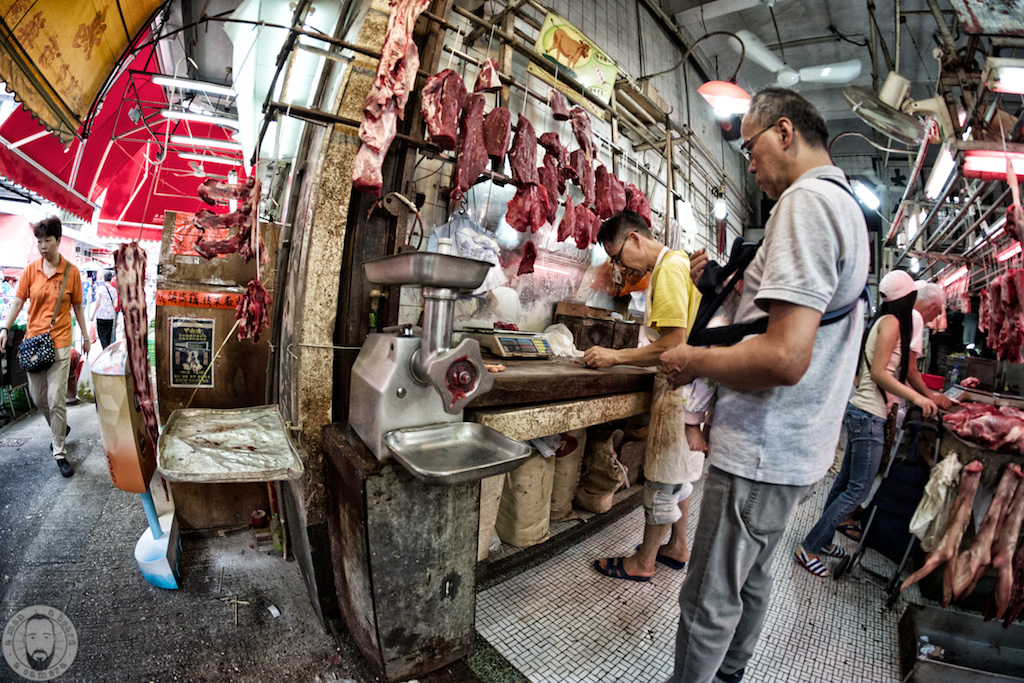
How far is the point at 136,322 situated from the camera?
2.27 m

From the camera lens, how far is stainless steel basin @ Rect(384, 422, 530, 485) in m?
1.51

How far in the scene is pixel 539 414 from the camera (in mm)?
2387

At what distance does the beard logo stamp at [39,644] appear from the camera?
1813mm

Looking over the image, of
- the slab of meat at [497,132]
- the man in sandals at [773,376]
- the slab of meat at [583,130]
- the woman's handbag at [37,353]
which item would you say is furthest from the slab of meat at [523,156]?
the woman's handbag at [37,353]

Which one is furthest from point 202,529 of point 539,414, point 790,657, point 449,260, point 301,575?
point 790,657

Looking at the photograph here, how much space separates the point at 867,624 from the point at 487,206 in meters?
4.08

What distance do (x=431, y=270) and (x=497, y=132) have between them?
1.94m

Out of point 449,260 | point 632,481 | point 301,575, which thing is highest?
point 449,260

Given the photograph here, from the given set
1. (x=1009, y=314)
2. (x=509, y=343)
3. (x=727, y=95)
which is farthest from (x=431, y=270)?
(x=1009, y=314)

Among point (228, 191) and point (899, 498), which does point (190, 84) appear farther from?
point (899, 498)

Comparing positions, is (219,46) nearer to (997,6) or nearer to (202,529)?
(202,529)

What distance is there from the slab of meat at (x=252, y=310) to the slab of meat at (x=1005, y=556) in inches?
182

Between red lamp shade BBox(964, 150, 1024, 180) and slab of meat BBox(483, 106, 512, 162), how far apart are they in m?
4.99

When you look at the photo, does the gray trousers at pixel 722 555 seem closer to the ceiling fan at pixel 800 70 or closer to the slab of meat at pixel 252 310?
the slab of meat at pixel 252 310
